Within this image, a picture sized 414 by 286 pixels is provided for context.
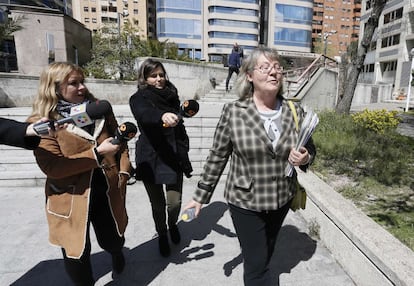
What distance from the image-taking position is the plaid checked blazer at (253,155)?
1.78 metres

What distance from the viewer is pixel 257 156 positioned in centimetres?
178

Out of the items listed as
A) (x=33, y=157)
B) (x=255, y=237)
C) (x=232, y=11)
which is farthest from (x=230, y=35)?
(x=255, y=237)

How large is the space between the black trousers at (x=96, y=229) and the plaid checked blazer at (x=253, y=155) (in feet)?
3.01

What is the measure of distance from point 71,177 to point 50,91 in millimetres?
582

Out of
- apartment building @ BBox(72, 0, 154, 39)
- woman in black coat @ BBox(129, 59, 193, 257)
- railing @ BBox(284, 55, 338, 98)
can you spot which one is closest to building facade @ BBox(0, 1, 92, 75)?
railing @ BBox(284, 55, 338, 98)

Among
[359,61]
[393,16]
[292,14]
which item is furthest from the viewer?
[292,14]

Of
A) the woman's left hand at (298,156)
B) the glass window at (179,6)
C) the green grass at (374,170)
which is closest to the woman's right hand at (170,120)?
the woman's left hand at (298,156)

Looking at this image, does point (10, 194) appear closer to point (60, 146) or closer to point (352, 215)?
point (60, 146)

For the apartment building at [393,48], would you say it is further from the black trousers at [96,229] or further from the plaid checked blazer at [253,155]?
the black trousers at [96,229]

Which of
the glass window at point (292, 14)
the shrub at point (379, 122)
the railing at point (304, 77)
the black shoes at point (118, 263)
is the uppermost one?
the glass window at point (292, 14)

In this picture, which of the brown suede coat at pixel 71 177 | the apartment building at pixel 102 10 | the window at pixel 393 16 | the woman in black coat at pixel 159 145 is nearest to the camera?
the brown suede coat at pixel 71 177

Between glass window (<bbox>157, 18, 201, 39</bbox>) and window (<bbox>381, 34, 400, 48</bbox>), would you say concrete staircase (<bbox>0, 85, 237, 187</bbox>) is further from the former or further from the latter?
glass window (<bbox>157, 18, 201, 39</bbox>)

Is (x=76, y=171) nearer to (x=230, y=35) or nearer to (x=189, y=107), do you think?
(x=189, y=107)

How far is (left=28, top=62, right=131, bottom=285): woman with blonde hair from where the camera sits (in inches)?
68.9
